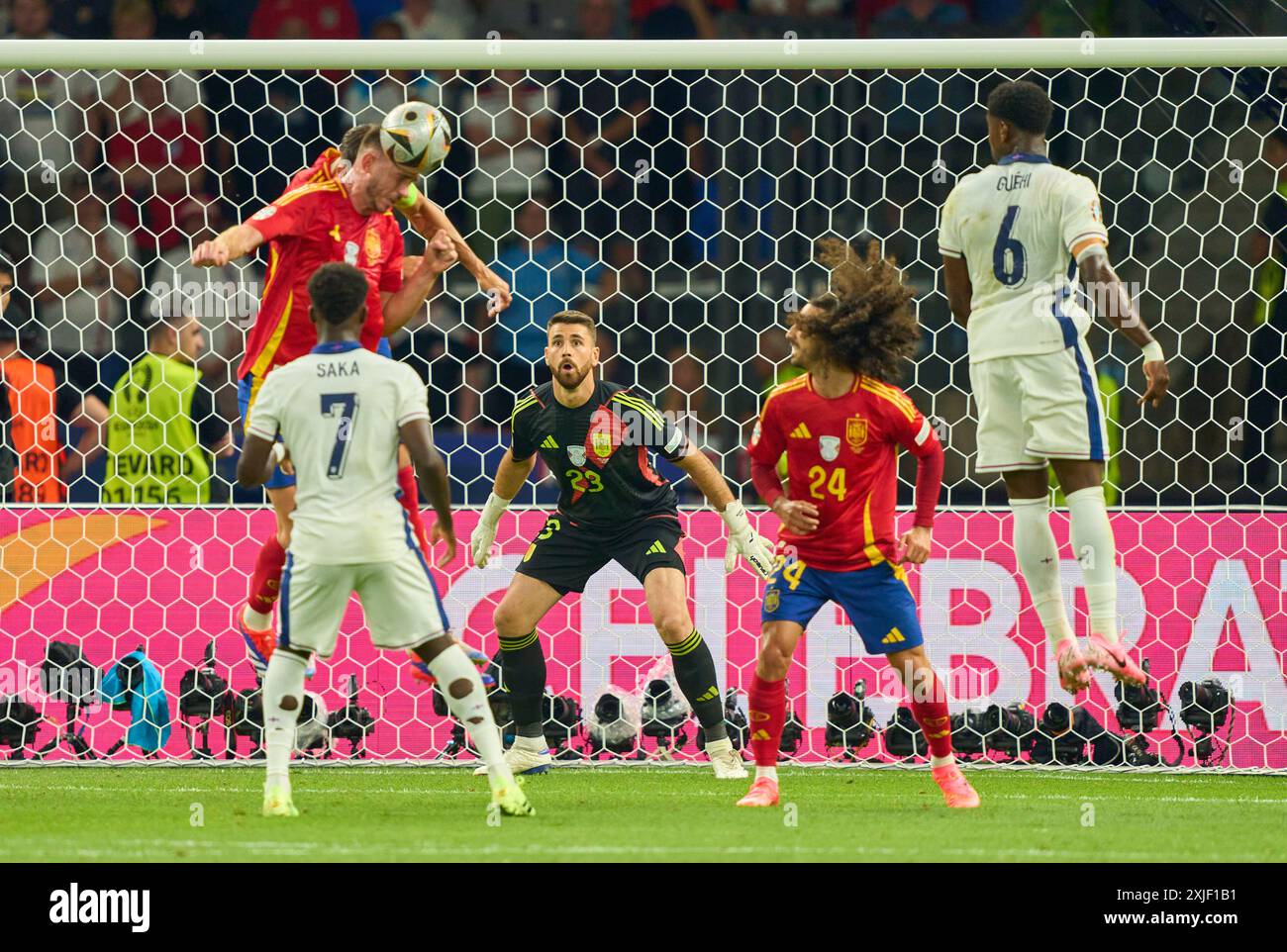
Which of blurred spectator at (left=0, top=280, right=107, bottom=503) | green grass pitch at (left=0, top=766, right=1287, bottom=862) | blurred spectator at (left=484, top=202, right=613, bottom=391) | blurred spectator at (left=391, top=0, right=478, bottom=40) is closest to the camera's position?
green grass pitch at (left=0, top=766, right=1287, bottom=862)

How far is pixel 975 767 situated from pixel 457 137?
485cm

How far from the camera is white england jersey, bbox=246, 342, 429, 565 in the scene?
6.03 metres

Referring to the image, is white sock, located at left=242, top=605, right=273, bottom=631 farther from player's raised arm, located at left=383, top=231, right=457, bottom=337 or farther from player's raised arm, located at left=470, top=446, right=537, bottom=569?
player's raised arm, located at left=383, top=231, right=457, bottom=337

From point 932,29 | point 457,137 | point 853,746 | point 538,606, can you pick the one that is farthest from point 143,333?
point 932,29

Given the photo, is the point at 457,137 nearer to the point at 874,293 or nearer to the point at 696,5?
the point at 696,5

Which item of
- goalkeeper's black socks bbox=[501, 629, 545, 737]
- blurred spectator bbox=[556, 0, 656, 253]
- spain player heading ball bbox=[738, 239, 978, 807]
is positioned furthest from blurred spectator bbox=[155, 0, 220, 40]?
spain player heading ball bbox=[738, 239, 978, 807]

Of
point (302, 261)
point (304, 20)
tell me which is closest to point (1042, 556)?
point (302, 261)

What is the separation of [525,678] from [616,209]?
348 centimetres

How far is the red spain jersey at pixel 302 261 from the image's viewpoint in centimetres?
715

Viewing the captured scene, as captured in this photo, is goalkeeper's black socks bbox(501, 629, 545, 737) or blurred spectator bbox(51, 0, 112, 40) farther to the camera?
blurred spectator bbox(51, 0, 112, 40)

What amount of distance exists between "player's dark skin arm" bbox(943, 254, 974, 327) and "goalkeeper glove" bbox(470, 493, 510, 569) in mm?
2320

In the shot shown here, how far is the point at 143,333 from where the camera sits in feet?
34.5

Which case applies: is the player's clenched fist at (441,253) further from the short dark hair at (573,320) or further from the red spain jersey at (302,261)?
the short dark hair at (573,320)

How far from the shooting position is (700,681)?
8.09 meters
